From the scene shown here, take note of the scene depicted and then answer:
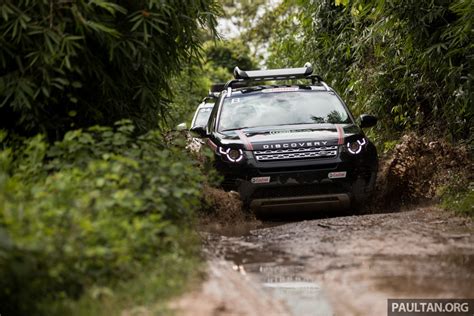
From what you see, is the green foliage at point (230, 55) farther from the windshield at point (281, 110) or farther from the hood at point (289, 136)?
the hood at point (289, 136)

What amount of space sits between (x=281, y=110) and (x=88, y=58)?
136 inches

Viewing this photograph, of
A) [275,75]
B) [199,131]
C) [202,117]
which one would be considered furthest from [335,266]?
[202,117]

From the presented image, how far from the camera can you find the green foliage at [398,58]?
11695 mm

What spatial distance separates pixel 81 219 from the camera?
521 cm

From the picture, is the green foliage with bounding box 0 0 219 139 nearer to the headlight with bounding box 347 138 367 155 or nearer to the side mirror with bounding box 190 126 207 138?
the side mirror with bounding box 190 126 207 138

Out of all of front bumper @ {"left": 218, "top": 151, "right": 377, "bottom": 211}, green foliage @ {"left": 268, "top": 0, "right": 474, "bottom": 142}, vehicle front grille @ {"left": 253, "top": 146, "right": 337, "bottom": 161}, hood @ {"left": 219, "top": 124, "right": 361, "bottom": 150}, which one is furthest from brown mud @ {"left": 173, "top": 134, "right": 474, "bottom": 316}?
green foliage @ {"left": 268, "top": 0, "right": 474, "bottom": 142}

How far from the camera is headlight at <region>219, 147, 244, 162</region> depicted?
9.80 m

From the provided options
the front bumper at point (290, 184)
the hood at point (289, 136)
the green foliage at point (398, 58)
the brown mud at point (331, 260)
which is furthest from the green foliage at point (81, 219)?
the green foliage at point (398, 58)

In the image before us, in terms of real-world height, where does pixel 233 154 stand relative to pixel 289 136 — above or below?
below

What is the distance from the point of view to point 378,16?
13734 millimetres

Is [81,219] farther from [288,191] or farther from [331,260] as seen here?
[288,191]

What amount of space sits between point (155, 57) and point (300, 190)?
219 cm

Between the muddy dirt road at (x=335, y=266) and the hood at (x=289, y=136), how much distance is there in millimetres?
1116

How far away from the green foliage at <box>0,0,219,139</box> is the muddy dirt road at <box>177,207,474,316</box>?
1.73 metres
